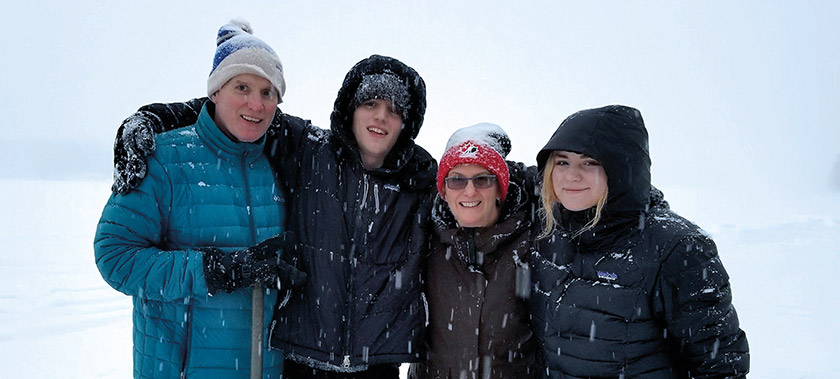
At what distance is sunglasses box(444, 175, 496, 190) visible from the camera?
258 cm

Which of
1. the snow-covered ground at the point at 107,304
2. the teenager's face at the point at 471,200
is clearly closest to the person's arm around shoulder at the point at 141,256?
the teenager's face at the point at 471,200

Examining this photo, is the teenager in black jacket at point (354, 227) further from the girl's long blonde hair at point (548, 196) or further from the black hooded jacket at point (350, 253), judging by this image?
the girl's long blonde hair at point (548, 196)

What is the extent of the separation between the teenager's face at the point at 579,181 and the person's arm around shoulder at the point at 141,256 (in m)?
1.59

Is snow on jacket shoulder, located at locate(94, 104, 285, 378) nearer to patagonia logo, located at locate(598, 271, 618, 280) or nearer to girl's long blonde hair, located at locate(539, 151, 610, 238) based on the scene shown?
girl's long blonde hair, located at locate(539, 151, 610, 238)

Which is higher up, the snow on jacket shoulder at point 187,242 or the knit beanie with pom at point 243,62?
the knit beanie with pom at point 243,62

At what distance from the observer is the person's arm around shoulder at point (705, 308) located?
1.94 m

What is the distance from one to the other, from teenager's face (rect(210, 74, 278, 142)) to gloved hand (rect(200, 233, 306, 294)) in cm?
51

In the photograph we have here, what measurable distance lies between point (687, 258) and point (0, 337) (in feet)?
22.9

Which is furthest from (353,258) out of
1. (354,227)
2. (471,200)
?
(471,200)

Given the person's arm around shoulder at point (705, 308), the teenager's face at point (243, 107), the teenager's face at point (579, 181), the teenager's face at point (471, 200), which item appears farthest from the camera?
the teenager's face at point (471, 200)

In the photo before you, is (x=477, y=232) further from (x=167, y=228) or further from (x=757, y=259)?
(x=757, y=259)

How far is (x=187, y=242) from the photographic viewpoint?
7.40 feet

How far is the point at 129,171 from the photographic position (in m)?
2.08

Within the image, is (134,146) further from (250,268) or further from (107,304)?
(107,304)
